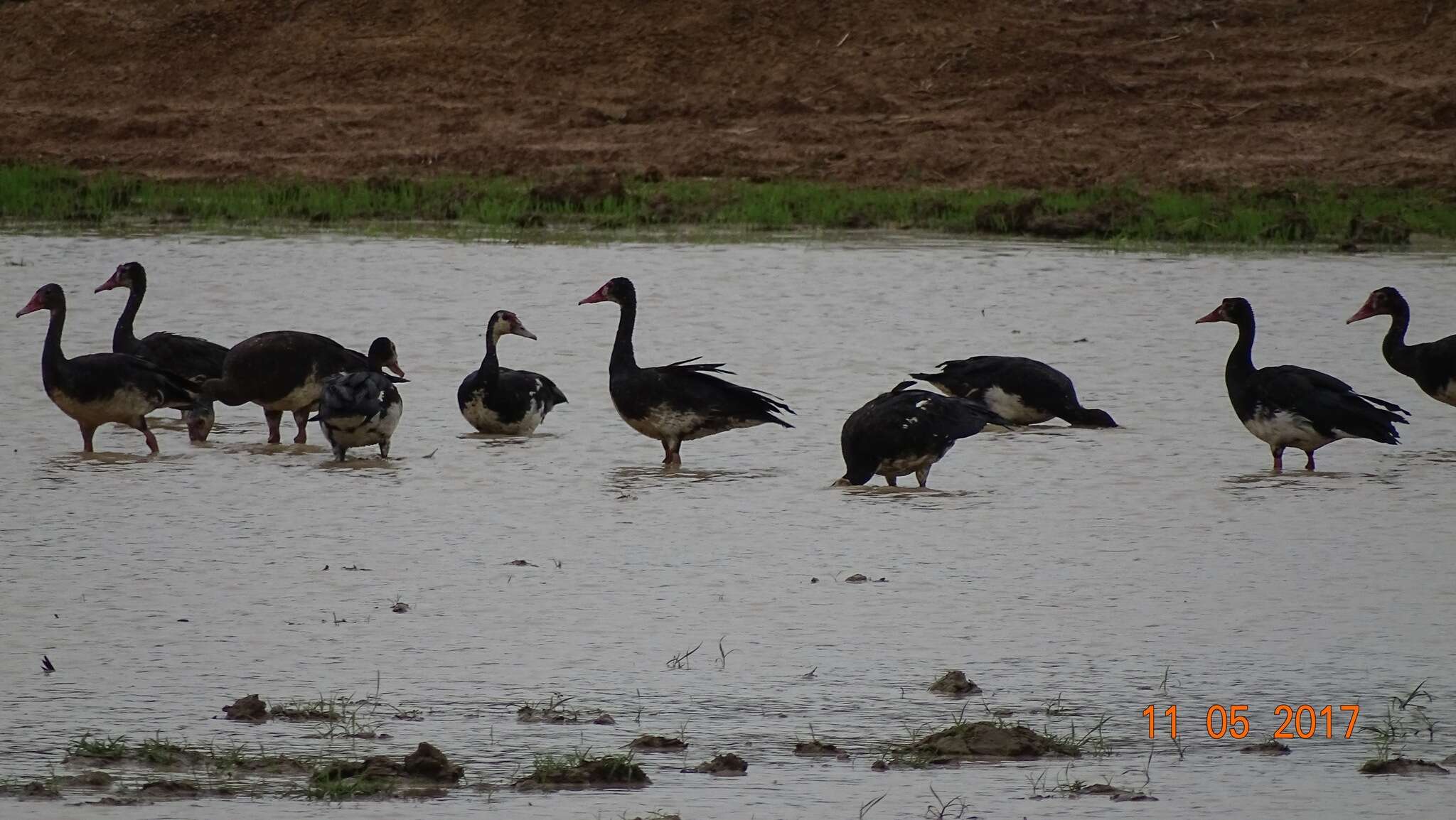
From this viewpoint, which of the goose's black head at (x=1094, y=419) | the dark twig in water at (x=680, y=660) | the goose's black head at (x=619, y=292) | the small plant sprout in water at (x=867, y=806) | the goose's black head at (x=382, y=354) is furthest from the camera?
the goose's black head at (x=619, y=292)

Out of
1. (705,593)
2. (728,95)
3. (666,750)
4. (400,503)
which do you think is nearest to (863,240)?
(728,95)

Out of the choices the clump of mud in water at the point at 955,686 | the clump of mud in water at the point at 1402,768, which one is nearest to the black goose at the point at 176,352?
the clump of mud in water at the point at 955,686

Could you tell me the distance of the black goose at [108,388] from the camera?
1134 centimetres

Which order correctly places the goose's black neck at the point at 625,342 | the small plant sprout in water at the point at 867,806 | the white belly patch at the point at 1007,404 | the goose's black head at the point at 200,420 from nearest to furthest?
the small plant sprout in water at the point at 867,806
the goose's black neck at the point at 625,342
the goose's black head at the point at 200,420
the white belly patch at the point at 1007,404

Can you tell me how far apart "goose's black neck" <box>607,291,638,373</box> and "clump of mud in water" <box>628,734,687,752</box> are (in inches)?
226

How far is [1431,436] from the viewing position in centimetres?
1239

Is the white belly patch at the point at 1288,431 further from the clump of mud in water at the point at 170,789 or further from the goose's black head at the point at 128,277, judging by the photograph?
the goose's black head at the point at 128,277

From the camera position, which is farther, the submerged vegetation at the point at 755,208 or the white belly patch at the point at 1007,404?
the submerged vegetation at the point at 755,208

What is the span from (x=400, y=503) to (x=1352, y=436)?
4761 mm

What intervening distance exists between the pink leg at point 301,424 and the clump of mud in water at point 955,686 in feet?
20.7

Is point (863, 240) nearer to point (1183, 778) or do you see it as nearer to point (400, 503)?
point (400, 503)

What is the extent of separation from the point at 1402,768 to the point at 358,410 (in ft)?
21.2

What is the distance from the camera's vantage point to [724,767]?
19.7 feet

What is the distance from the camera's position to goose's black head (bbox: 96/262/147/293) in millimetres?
13883
